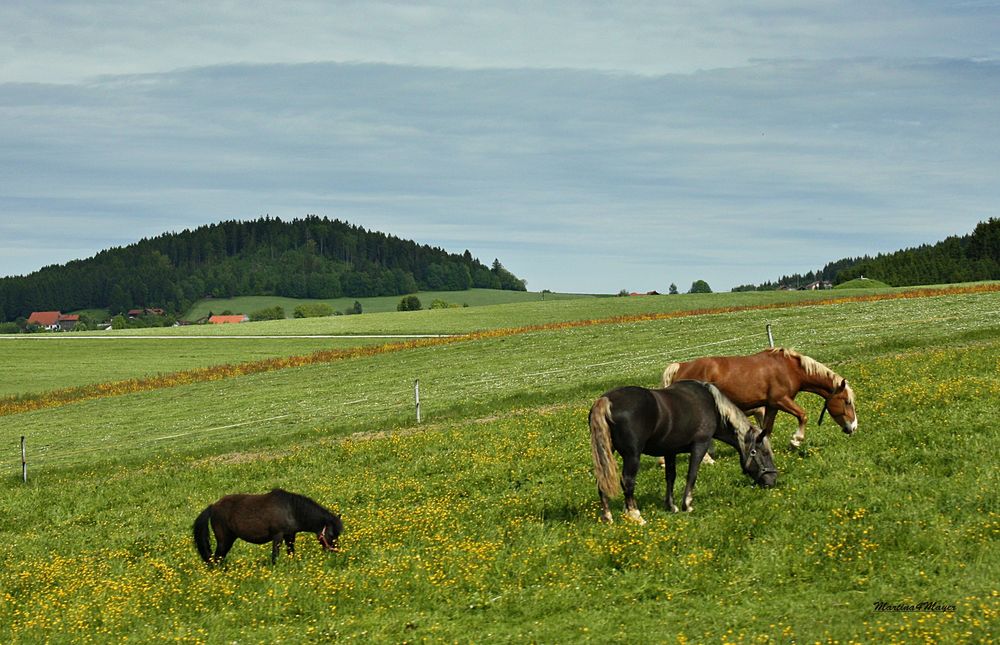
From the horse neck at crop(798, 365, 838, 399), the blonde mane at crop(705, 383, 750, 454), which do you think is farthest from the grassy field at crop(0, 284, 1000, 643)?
the horse neck at crop(798, 365, 838, 399)

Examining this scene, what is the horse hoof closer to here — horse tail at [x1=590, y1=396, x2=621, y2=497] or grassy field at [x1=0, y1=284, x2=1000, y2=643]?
grassy field at [x1=0, y1=284, x2=1000, y2=643]

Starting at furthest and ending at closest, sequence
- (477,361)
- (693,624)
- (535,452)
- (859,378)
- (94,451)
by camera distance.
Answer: (477,361) < (94,451) < (859,378) < (535,452) < (693,624)

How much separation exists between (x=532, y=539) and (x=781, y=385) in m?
6.79

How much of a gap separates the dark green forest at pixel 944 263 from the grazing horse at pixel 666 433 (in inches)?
6199

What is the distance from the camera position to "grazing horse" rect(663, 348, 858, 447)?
17.5 meters

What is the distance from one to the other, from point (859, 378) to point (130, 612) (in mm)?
19188

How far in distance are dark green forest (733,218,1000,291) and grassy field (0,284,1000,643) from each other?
150012 mm

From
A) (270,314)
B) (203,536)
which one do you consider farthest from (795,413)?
(270,314)

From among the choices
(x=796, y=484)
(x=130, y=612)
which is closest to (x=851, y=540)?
(x=796, y=484)

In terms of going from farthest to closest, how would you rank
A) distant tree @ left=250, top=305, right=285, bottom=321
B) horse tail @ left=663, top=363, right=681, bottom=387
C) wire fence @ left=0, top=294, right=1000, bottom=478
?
distant tree @ left=250, top=305, right=285, bottom=321
wire fence @ left=0, top=294, right=1000, bottom=478
horse tail @ left=663, top=363, right=681, bottom=387

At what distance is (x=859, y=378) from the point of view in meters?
24.1

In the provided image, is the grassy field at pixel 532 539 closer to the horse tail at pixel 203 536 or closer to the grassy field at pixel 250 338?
the horse tail at pixel 203 536

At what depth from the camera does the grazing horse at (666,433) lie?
45.3ft

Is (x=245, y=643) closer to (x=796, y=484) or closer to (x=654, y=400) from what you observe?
(x=654, y=400)
